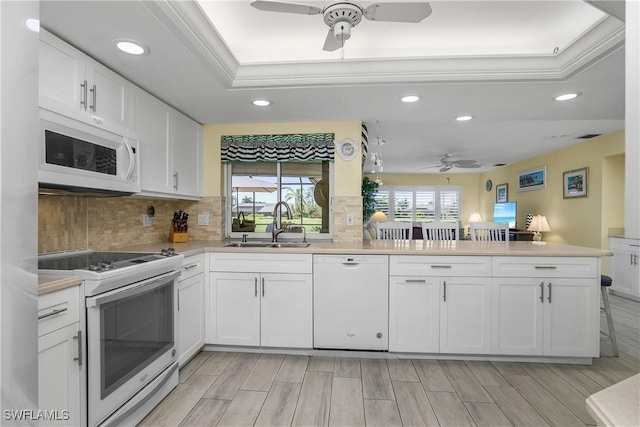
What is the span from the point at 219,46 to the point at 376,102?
127 centimetres

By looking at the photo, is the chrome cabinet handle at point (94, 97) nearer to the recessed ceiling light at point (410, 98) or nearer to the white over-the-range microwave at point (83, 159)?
the white over-the-range microwave at point (83, 159)

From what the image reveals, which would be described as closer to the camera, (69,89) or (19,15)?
(19,15)

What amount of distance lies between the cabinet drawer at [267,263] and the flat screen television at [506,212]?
20.1ft

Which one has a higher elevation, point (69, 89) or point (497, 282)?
point (69, 89)

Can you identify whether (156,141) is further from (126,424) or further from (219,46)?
(126,424)

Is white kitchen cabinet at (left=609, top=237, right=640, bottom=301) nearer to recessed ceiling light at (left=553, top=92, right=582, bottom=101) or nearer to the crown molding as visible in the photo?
recessed ceiling light at (left=553, top=92, right=582, bottom=101)

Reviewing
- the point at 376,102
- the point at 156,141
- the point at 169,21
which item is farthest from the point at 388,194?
the point at 169,21

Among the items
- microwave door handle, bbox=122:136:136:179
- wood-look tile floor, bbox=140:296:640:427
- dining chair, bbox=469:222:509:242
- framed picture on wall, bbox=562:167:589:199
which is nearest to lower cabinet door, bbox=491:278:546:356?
wood-look tile floor, bbox=140:296:640:427

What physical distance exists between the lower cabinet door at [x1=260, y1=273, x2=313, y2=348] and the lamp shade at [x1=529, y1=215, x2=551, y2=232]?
5.24m

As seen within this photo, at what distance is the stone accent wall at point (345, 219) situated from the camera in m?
3.13

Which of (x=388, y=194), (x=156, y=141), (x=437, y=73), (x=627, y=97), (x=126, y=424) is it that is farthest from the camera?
(x=388, y=194)

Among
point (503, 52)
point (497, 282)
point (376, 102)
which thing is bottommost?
point (497, 282)

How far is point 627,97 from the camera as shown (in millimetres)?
560

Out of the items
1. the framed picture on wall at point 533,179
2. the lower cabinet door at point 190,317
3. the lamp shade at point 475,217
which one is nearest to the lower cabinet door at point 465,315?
the lower cabinet door at point 190,317
